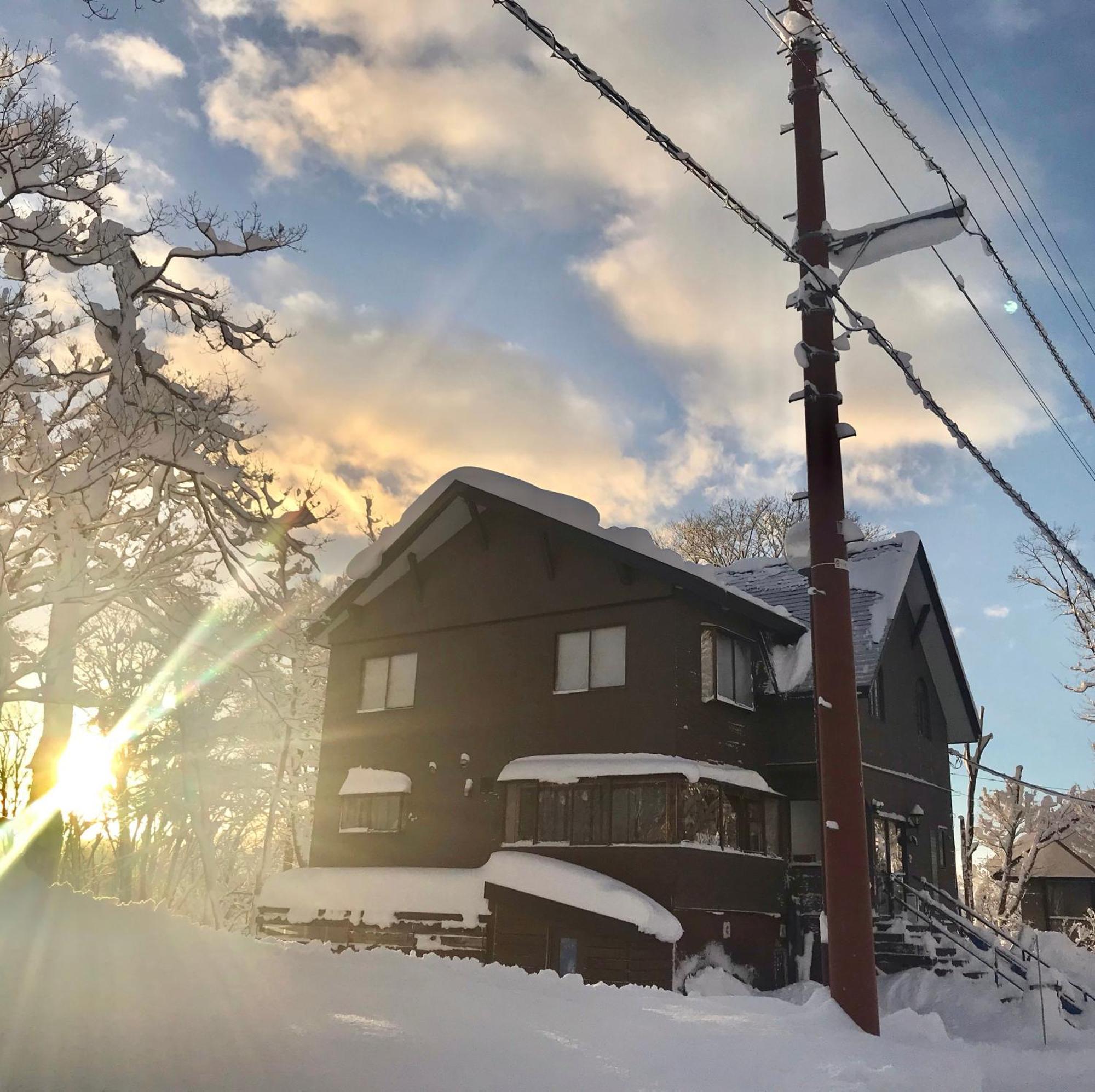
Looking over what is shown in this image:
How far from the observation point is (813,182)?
492 inches

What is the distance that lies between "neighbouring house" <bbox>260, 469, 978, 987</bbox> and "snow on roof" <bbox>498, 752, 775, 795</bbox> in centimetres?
6

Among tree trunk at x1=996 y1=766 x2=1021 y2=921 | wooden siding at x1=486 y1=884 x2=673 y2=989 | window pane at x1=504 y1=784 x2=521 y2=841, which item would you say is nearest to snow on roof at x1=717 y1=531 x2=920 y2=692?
window pane at x1=504 y1=784 x2=521 y2=841

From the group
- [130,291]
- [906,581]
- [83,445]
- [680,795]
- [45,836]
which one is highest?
[906,581]

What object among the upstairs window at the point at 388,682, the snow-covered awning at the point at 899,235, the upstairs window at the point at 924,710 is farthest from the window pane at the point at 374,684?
the snow-covered awning at the point at 899,235

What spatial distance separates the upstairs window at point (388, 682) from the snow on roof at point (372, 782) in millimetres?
1502

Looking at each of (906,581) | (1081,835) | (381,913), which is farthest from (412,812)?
(1081,835)

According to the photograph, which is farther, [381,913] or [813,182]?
[381,913]

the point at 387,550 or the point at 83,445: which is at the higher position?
the point at 387,550

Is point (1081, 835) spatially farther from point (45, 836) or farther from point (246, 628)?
point (45, 836)

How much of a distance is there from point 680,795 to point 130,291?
1313 cm

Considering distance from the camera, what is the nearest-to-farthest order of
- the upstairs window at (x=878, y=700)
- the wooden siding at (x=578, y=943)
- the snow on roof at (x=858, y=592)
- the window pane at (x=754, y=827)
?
the wooden siding at (x=578, y=943) < the window pane at (x=754, y=827) < the snow on roof at (x=858, y=592) < the upstairs window at (x=878, y=700)

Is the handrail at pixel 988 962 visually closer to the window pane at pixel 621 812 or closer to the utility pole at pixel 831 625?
the window pane at pixel 621 812

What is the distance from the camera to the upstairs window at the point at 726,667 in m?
20.2

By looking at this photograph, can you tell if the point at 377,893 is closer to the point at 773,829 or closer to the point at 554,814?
the point at 554,814
